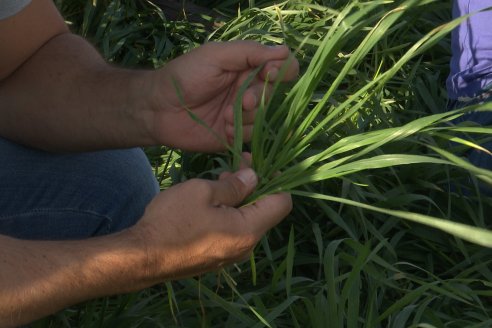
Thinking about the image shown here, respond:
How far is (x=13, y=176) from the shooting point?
1.65m

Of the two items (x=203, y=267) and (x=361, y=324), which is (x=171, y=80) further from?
(x=361, y=324)

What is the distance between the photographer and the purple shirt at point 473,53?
211 cm

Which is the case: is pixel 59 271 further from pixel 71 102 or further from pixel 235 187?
pixel 71 102

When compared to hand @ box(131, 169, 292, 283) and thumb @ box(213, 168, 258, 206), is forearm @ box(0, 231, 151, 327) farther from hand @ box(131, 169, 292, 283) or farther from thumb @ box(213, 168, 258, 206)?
thumb @ box(213, 168, 258, 206)

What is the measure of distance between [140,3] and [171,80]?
164cm

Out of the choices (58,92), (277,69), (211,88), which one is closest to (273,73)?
(277,69)

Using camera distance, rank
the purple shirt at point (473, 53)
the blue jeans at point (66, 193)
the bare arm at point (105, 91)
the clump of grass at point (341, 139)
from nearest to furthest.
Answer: the clump of grass at point (341, 139) → the bare arm at point (105, 91) → the blue jeans at point (66, 193) → the purple shirt at point (473, 53)

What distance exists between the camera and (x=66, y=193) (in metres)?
1.68

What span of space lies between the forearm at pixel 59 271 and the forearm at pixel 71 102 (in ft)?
1.17

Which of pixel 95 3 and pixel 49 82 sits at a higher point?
pixel 49 82

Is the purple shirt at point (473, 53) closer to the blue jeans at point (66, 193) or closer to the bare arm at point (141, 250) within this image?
the blue jeans at point (66, 193)

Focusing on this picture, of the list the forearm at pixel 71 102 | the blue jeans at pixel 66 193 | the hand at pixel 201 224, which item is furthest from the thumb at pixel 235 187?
the blue jeans at pixel 66 193

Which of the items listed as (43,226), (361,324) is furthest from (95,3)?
(361,324)

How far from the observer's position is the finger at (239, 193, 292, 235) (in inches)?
52.0
